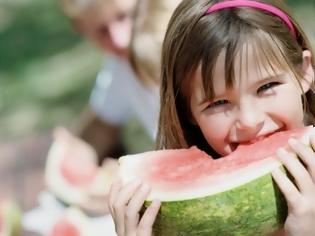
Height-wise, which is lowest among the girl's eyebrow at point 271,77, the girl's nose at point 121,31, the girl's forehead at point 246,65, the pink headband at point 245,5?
the girl's nose at point 121,31

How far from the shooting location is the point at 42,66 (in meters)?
6.04

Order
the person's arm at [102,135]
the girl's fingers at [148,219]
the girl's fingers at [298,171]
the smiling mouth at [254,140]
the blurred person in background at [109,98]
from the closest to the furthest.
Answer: the girl's fingers at [298,171]
the girl's fingers at [148,219]
the smiling mouth at [254,140]
the blurred person in background at [109,98]
the person's arm at [102,135]

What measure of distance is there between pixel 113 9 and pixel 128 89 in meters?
0.43

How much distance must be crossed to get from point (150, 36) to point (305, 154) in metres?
1.79

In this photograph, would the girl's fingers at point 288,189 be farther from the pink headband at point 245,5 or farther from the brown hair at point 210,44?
the pink headband at point 245,5

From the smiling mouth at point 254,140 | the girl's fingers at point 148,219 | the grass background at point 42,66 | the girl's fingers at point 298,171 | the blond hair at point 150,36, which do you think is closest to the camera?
the girl's fingers at point 298,171

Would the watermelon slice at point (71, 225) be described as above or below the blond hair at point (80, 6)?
below

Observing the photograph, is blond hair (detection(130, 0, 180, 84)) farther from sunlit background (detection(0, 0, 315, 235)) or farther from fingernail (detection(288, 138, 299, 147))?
fingernail (detection(288, 138, 299, 147))

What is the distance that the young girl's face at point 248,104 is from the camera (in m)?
2.01

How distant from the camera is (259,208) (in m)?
1.90

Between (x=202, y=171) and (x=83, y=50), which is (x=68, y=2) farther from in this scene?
(x=202, y=171)

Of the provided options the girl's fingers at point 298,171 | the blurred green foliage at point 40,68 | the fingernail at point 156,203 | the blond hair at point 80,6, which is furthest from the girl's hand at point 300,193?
the blurred green foliage at point 40,68

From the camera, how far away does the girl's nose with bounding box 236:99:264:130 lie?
200 cm

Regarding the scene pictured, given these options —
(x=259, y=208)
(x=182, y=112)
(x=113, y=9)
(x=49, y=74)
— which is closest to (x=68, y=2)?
(x=113, y=9)
